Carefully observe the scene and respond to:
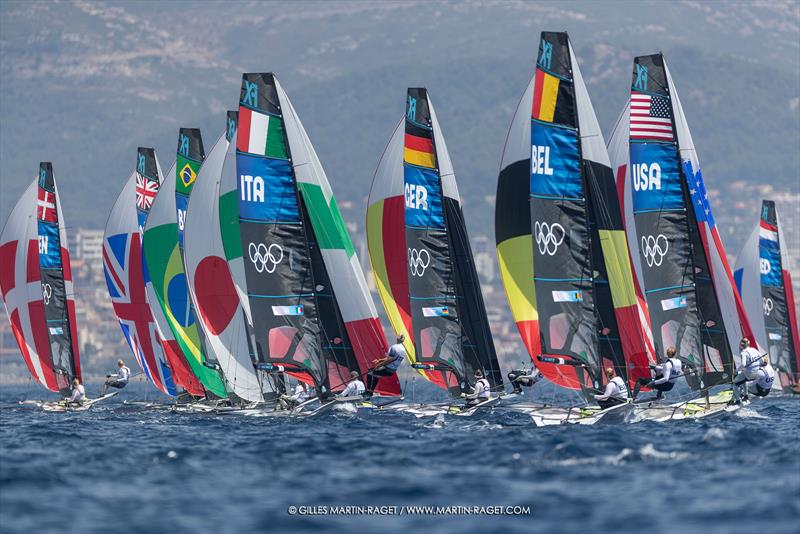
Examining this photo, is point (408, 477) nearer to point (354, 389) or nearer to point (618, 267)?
point (618, 267)

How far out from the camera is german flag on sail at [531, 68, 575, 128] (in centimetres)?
3284

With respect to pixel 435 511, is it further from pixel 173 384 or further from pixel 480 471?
pixel 173 384

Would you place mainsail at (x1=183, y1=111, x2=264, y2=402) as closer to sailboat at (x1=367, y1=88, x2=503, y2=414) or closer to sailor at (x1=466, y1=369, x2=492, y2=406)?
sailboat at (x1=367, y1=88, x2=503, y2=414)

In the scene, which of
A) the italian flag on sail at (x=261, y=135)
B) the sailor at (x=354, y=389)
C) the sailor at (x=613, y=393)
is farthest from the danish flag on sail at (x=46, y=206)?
the sailor at (x=613, y=393)

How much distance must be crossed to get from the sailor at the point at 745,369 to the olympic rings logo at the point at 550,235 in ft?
14.9

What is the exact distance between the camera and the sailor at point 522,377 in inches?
1419

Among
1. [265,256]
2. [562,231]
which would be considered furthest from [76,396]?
[562,231]

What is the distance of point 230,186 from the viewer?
3738cm

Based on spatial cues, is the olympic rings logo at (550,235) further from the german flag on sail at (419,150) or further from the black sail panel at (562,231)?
the german flag on sail at (419,150)

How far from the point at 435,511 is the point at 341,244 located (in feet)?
54.0

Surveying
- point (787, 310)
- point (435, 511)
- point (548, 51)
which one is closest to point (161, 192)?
point (548, 51)

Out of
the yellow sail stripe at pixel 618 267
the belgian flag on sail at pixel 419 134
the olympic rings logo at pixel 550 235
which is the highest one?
the belgian flag on sail at pixel 419 134

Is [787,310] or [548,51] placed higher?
[548,51]

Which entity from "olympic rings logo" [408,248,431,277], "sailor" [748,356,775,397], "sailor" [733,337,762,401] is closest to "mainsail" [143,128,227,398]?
"olympic rings logo" [408,248,431,277]
